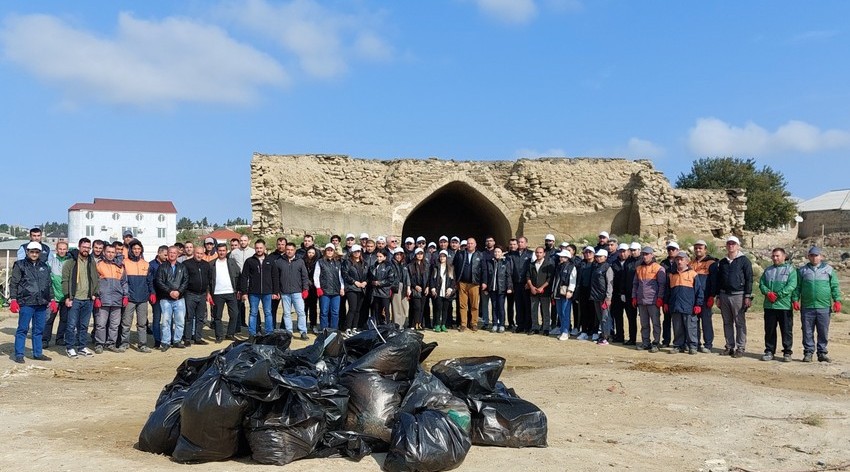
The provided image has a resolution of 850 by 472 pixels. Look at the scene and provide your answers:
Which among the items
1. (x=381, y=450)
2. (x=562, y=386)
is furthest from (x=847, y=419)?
(x=381, y=450)

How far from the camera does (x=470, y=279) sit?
11.4 metres

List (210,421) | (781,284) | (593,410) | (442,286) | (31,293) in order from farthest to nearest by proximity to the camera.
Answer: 1. (442,286)
2. (781,284)
3. (31,293)
4. (593,410)
5. (210,421)

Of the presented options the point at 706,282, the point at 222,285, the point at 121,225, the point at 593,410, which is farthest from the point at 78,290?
the point at 121,225

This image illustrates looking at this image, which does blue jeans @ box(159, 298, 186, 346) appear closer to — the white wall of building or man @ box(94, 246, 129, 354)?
man @ box(94, 246, 129, 354)

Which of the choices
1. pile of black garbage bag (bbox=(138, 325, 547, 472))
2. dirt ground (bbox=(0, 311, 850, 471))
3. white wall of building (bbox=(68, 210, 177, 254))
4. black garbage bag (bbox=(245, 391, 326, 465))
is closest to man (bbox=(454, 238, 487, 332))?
dirt ground (bbox=(0, 311, 850, 471))

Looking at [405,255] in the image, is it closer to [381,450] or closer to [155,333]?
[155,333]

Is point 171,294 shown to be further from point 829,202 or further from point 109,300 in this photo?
point 829,202

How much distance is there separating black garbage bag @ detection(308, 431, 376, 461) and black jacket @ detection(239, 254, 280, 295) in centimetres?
567

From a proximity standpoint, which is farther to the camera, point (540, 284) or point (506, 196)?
point (506, 196)

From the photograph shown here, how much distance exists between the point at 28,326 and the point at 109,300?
1.07 metres

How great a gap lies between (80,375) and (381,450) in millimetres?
4983

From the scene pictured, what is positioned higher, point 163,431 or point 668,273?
point 668,273

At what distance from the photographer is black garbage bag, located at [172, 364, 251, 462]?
421cm

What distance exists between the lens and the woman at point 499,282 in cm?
1138
